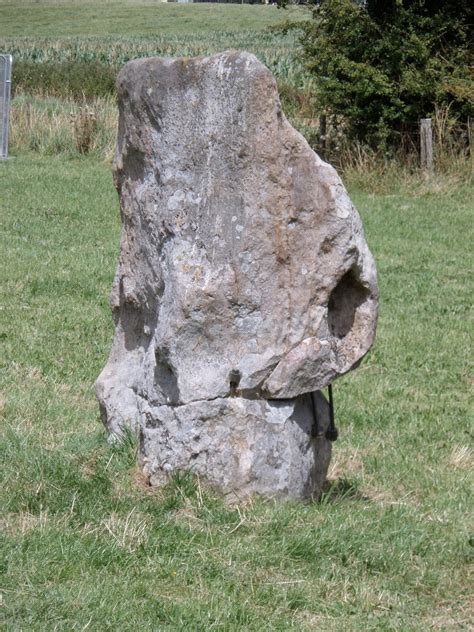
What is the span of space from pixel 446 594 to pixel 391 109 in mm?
14671

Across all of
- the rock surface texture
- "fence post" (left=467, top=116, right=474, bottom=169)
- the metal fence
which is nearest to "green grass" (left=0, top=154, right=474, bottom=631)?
the rock surface texture

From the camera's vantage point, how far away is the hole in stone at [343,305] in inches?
201

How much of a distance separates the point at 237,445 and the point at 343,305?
0.83m

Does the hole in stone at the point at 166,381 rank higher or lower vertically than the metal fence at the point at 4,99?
higher

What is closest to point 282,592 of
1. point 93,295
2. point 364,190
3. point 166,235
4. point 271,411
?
point 271,411

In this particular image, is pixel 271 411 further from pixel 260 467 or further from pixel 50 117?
pixel 50 117

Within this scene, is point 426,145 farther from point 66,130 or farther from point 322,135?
point 66,130

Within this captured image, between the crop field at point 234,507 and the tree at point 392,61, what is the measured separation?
679 centimetres

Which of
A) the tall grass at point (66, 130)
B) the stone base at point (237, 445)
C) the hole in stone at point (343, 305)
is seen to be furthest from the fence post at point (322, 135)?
the stone base at point (237, 445)

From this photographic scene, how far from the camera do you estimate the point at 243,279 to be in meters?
4.85

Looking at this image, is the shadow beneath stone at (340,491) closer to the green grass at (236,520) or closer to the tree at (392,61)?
the green grass at (236,520)

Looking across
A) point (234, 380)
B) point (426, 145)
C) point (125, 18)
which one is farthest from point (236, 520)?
point (125, 18)

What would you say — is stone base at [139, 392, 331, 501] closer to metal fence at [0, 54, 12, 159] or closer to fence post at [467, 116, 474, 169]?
fence post at [467, 116, 474, 169]

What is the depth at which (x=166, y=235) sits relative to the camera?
511 cm
